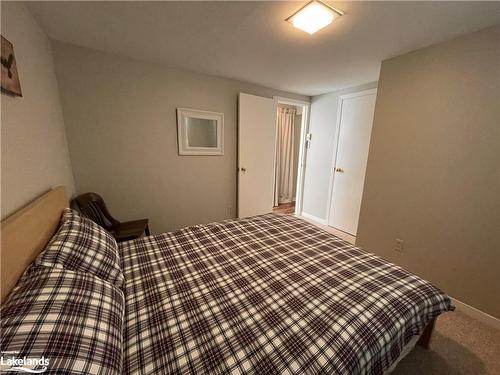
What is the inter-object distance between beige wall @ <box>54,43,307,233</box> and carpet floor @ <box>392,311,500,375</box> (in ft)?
8.24

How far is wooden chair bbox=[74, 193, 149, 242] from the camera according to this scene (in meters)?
1.99

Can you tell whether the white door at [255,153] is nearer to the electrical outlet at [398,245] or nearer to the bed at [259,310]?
the bed at [259,310]

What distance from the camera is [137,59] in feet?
7.10

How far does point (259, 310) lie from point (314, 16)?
1.85 metres

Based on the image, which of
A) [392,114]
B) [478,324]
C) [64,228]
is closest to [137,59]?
[64,228]

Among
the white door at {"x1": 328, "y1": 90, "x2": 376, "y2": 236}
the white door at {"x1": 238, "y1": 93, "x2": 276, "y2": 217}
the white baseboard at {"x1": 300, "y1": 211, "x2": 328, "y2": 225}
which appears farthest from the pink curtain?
the white door at {"x1": 328, "y1": 90, "x2": 376, "y2": 236}

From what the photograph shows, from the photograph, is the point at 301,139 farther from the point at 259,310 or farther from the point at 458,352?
the point at 259,310

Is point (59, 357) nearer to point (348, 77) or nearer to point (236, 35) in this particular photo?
point (236, 35)

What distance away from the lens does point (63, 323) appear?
2.18 ft

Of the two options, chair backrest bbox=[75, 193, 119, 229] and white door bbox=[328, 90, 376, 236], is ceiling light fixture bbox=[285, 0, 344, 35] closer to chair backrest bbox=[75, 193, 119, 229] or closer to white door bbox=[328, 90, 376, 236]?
white door bbox=[328, 90, 376, 236]

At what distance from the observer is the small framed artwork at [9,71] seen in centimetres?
99

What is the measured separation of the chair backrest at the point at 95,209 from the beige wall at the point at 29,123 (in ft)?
0.85

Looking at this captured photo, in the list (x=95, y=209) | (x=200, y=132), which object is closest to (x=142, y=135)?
(x=200, y=132)

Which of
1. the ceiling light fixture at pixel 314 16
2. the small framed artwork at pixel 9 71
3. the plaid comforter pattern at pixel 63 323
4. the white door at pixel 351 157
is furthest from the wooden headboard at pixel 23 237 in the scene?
the white door at pixel 351 157
